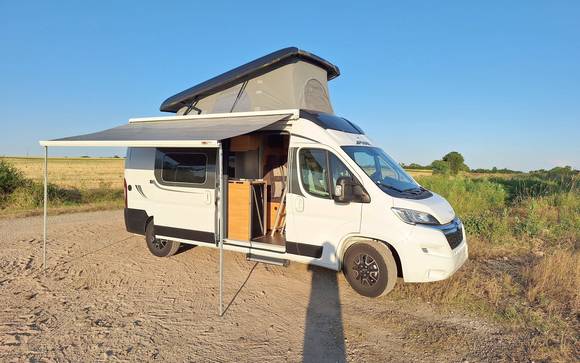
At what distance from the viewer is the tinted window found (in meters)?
6.61

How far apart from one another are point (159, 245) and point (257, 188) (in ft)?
7.18

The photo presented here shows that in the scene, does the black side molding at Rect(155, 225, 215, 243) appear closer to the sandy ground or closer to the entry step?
the sandy ground

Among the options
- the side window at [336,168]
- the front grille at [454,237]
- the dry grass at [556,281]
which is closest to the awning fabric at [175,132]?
the side window at [336,168]

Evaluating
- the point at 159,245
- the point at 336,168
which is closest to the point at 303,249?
the point at 336,168

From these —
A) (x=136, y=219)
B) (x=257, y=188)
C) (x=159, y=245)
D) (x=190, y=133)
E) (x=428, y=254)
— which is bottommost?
(x=159, y=245)

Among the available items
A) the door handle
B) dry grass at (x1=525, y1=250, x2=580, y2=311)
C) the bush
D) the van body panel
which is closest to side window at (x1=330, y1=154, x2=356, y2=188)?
the door handle

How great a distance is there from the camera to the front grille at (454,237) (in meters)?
5.02

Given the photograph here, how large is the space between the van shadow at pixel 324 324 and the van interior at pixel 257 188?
1.05 m

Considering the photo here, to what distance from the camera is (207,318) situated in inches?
185

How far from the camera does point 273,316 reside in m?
4.79

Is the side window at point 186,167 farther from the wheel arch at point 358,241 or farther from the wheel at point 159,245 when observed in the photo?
the wheel arch at point 358,241

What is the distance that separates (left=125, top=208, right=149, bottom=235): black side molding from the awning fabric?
1.52 m

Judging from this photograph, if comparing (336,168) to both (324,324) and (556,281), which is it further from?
(556,281)

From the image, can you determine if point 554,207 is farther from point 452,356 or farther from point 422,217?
point 452,356
